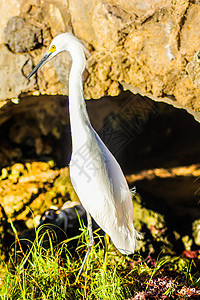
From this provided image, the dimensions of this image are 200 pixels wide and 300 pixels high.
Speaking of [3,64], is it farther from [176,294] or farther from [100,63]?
[176,294]

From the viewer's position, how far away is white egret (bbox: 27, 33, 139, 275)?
1719 mm

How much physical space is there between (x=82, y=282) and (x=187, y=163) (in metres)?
3.02

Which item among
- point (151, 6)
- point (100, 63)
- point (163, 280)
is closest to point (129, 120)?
point (100, 63)

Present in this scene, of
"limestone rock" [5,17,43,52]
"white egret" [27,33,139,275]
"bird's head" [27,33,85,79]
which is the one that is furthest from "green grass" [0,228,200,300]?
"limestone rock" [5,17,43,52]

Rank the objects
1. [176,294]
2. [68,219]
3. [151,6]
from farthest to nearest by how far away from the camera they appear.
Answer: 1. [68,219]
2. [151,6]
3. [176,294]

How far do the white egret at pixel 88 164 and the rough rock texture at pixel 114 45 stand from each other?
53 cm

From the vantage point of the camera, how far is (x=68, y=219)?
2.89 m

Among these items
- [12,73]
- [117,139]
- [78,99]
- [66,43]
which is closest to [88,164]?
[78,99]

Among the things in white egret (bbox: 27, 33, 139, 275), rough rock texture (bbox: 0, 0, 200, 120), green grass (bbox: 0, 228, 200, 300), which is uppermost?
rough rock texture (bbox: 0, 0, 200, 120)

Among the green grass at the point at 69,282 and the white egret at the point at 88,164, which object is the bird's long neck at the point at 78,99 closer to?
the white egret at the point at 88,164

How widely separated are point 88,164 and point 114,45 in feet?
2.91

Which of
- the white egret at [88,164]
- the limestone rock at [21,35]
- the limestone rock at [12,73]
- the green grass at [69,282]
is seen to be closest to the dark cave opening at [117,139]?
the limestone rock at [12,73]

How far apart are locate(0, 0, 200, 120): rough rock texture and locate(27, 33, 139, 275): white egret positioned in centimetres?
53

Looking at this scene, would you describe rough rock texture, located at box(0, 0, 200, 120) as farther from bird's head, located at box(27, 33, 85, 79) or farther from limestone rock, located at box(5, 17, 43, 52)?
bird's head, located at box(27, 33, 85, 79)
